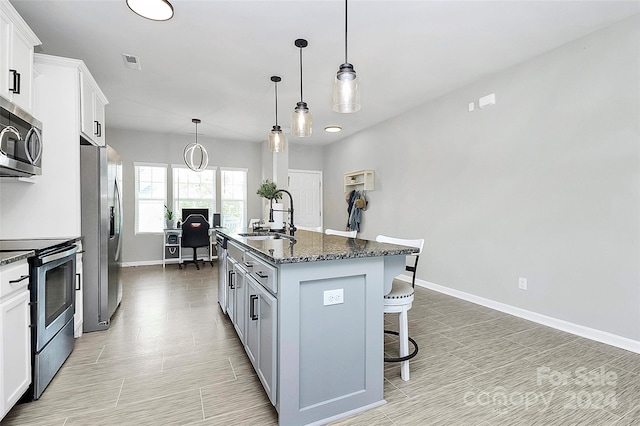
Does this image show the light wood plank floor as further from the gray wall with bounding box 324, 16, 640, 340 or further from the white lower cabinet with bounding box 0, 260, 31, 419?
the gray wall with bounding box 324, 16, 640, 340

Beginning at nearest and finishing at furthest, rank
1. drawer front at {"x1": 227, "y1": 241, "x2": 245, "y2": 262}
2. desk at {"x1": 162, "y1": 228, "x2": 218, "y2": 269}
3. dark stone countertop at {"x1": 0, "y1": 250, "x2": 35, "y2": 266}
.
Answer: dark stone countertop at {"x1": 0, "y1": 250, "x2": 35, "y2": 266}, drawer front at {"x1": 227, "y1": 241, "x2": 245, "y2": 262}, desk at {"x1": 162, "y1": 228, "x2": 218, "y2": 269}

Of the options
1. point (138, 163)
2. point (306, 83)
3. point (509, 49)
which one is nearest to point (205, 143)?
point (138, 163)

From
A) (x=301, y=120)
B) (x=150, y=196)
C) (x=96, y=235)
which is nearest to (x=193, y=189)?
(x=150, y=196)

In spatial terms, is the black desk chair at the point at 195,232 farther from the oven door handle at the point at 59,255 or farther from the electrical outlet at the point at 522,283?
the electrical outlet at the point at 522,283

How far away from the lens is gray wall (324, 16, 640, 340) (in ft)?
8.77

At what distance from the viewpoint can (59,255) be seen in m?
2.21

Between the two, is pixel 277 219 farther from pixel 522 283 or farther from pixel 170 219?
pixel 170 219

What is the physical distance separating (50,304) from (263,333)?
149 cm

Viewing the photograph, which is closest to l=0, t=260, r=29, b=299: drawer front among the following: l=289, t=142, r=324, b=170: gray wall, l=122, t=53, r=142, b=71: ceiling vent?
l=122, t=53, r=142, b=71: ceiling vent

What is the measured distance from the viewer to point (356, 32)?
2.86 metres

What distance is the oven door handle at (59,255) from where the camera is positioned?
6.56ft

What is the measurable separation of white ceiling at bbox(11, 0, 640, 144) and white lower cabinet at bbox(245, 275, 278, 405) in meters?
2.18

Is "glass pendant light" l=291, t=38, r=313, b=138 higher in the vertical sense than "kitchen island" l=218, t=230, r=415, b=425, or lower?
higher

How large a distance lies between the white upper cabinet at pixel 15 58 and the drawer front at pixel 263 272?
191 cm
